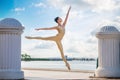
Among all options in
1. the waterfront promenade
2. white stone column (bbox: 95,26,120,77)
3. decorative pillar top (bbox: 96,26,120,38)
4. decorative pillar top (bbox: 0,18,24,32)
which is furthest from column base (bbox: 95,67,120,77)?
decorative pillar top (bbox: 0,18,24,32)

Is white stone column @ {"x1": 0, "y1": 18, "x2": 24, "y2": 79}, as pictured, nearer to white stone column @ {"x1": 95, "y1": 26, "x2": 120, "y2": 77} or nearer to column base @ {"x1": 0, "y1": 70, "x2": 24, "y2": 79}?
column base @ {"x1": 0, "y1": 70, "x2": 24, "y2": 79}

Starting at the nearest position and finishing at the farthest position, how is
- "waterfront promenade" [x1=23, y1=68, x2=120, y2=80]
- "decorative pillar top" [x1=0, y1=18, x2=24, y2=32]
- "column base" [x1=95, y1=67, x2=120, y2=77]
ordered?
"decorative pillar top" [x1=0, y1=18, x2=24, y2=32] < "waterfront promenade" [x1=23, y1=68, x2=120, y2=80] < "column base" [x1=95, y1=67, x2=120, y2=77]

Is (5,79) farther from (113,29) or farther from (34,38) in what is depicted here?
(113,29)

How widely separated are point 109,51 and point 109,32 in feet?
2.99

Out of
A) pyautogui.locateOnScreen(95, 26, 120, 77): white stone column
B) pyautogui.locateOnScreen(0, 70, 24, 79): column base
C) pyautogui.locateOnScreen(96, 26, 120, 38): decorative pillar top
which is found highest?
pyautogui.locateOnScreen(96, 26, 120, 38): decorative pillar top

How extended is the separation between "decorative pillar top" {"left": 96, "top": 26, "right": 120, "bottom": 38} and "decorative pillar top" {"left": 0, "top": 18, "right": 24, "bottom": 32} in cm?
393

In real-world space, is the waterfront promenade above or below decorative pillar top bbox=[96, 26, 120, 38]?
below

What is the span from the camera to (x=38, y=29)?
65.7 ft

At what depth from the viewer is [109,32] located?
19562mm

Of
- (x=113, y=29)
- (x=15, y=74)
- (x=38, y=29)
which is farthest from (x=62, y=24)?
(x=15, y=74)

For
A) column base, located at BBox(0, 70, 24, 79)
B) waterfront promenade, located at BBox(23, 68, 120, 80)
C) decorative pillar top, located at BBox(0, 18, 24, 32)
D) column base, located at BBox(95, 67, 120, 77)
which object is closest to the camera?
column base, located at BBox(0, 70, 24, 79)

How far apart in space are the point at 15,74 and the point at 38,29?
3.05m

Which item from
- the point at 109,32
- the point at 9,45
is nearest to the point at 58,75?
the point at 109,32

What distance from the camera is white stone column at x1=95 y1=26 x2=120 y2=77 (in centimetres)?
1953
